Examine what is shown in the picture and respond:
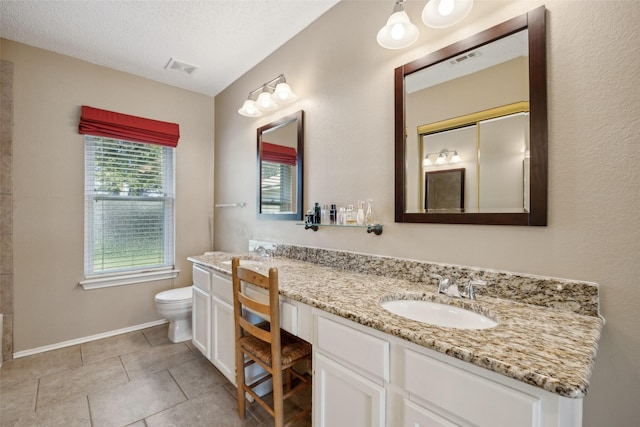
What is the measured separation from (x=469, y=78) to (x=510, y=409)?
4.33 ft

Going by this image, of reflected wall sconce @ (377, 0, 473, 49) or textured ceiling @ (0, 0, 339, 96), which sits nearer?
reflected wall sconce @ (377, 0, 473, 49)

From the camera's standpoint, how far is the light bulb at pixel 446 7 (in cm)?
126

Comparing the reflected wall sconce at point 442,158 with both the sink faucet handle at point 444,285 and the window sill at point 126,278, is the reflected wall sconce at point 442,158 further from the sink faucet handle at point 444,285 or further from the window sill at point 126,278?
the window sill at point 126,278

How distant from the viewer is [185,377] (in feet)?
6.79

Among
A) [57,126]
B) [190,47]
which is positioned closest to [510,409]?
[190,47]

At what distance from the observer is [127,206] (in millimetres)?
2887

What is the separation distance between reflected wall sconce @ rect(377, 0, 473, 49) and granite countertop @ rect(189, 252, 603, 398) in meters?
1.22

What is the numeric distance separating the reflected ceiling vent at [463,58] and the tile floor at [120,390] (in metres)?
2.04

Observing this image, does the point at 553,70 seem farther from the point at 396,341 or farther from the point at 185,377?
the point at 185,377

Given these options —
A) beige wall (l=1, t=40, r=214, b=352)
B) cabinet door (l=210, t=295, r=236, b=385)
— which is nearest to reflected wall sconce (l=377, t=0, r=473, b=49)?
cabinet door (l=210, t=295, r=236, b=385)

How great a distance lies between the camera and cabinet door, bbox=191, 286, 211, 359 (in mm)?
2045

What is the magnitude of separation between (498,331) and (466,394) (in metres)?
0.24

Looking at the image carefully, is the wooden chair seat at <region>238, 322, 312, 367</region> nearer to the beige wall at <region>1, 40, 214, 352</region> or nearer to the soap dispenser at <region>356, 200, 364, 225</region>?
the soap dispenser at <region>356, 200, 364, 225</region>

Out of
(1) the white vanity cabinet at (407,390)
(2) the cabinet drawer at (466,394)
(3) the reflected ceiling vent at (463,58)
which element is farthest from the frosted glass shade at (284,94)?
(2) the cabinet drawer at (466,394)
